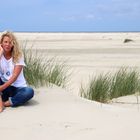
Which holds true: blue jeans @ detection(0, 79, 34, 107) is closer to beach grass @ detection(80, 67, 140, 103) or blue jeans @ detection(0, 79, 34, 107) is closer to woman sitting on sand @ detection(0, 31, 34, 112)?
woman sitting on sand @ detection(0, 31, 34, 112)

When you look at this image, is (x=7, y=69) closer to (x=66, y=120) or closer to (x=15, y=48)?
(x=15, y=48)

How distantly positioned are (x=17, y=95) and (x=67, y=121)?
0.94 metres

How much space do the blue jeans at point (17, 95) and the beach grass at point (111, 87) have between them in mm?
1860

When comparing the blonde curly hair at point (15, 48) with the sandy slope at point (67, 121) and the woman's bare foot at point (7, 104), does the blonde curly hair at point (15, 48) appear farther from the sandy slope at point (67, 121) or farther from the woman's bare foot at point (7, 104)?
the sandy slope at point (67, 121)

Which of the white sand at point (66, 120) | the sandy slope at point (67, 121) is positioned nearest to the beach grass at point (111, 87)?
the white sand at point (66, 120)

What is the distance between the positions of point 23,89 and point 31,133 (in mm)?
1221

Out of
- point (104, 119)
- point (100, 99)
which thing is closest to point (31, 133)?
point (104, 119)

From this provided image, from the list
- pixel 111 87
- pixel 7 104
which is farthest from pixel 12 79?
pixel 111 87

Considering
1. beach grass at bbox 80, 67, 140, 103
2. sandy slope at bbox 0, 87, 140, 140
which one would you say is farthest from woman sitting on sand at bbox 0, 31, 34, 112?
beach grass at bbox 80, 67, 140, 103

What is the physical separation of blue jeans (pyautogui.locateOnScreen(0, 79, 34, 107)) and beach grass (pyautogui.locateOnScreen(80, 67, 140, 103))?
73.2 inches

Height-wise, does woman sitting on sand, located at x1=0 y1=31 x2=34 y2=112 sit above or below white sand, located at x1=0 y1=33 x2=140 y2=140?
above

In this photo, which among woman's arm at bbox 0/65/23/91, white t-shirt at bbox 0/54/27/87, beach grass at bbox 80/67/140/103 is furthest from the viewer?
beach grass at bbox 80/67/140/103

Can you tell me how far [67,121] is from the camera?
6.02 meters

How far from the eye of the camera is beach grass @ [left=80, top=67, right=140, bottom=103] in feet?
27.2
